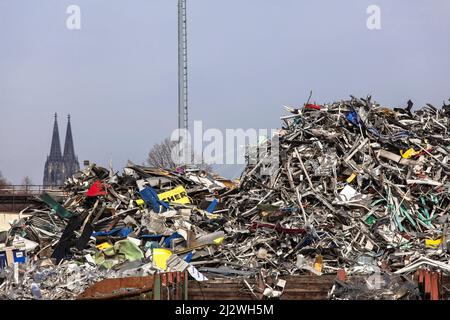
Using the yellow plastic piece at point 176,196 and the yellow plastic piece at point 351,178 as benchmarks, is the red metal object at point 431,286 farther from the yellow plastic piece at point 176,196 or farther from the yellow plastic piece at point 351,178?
the yellow plastic piece at point 176,196

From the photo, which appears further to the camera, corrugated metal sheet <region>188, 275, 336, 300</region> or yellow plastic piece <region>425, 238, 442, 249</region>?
yellow plastic piece <region>425, 238, 442, 249</region>

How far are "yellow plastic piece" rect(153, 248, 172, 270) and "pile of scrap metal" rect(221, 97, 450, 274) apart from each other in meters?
1.24

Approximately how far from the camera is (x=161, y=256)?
42.7ft

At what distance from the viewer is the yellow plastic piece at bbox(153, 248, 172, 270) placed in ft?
41.7

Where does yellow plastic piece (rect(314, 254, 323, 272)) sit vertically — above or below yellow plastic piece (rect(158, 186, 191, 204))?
below

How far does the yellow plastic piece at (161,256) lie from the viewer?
41.7 feet

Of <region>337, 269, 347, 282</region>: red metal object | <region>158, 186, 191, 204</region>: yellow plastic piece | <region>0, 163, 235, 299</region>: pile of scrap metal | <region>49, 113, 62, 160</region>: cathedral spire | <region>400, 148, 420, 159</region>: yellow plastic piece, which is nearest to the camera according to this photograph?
<region>337, 269, 347, 282</region>: red metal object

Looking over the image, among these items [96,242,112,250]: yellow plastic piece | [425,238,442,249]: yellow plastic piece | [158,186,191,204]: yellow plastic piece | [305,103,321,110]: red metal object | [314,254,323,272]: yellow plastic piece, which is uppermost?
[305,103,321,110]: red metal object

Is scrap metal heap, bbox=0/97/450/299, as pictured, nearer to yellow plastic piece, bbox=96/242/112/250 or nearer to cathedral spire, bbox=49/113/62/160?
yellow plastic piece, bbox=96/242/112/250

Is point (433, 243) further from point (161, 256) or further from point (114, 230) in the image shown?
point (114, 230)

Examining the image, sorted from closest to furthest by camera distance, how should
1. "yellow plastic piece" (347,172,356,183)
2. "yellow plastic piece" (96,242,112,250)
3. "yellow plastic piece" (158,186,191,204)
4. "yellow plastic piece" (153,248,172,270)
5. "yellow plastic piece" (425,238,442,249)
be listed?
"yellow plastic piece" (153,248,172,270), "yellow plastic piece" (425,238,442,249), "yellow plastic piece" (96,242,112,250), "yellow plastic piece" (347,172,356,183), "yellow plastic piece" (158,186,191,204)

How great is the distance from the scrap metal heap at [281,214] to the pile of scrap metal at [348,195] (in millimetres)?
27

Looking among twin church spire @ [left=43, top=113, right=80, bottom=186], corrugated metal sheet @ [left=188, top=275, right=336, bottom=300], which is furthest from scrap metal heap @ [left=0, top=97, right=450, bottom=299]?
twin church spire @ [left=43, top=113, right=80, bottom=186]

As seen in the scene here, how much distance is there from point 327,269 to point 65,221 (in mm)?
6911
